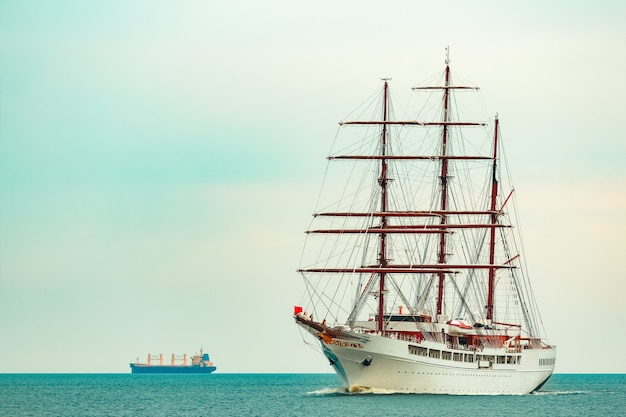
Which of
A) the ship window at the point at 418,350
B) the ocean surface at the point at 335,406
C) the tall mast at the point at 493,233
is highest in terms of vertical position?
the tall mast at the point at 493,233

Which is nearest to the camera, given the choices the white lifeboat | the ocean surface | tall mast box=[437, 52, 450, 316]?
the ocean surface

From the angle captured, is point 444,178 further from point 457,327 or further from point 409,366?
point 409,366

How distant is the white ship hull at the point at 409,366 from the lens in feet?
392

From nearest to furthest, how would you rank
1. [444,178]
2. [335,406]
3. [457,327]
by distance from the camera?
[335,406] < [457,327] < [444,178]

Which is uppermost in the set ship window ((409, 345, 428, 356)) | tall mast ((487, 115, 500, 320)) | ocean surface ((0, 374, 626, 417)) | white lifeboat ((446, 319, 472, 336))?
tall mast ((487, 115, 500, 320))

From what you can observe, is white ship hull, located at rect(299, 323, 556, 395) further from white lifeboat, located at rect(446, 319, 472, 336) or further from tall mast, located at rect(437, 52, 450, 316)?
tall mast, located at rect(437, 52, 450, 316)

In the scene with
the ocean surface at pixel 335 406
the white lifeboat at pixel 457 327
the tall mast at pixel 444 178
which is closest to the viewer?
the ocean surface at pixel 335 406

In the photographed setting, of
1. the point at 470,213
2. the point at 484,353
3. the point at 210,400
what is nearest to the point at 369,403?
the point at 484,353

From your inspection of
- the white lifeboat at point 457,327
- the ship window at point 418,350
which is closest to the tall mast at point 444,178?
the white lifeboat at point 457,327

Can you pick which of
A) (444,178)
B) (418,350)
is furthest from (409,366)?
(444,178)

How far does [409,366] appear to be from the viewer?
121000mm

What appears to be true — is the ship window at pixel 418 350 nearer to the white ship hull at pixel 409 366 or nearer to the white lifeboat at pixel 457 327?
the white ship hull at pixel 409 366

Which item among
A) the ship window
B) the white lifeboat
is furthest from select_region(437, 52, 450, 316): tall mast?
the ship window

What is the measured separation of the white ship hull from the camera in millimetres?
119438
